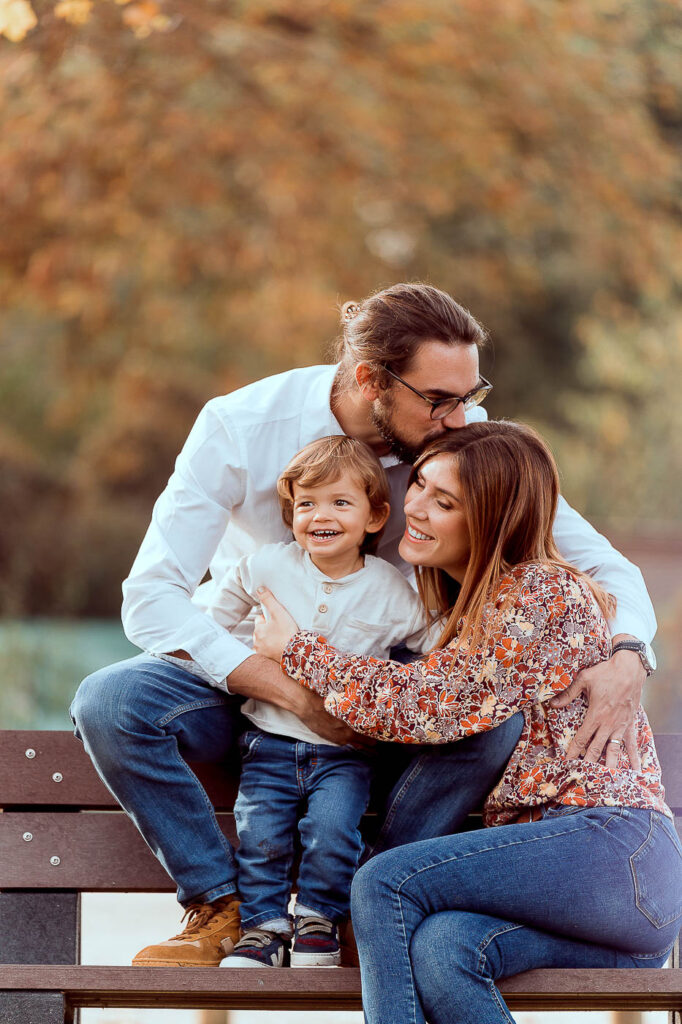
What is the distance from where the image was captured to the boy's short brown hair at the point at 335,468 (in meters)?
2.12

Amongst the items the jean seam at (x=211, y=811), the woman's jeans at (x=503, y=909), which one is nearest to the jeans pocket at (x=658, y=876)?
the woman's jeans at (x=503, y=909)

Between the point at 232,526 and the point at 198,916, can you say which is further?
the point at 232,526

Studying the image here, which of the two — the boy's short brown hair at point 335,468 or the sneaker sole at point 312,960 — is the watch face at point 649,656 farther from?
the sneaker sole at point 312,960

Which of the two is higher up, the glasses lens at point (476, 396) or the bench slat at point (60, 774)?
the glasses lens at point (476, 396)

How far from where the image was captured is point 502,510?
6.45 feet

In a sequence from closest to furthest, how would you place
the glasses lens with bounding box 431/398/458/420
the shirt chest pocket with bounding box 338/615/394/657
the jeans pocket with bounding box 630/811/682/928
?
the jeans pocket with bounding box 630/811/682/928
the shirt chest pocket with bounding box 338/615/394/657
the glasses lens with bounding box 431/398/458/420

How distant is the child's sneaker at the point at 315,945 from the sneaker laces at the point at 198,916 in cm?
15

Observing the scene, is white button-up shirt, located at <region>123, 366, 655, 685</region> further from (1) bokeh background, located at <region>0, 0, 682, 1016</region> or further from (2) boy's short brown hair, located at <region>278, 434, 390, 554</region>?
(1) bokeh background, located at <region>0, 0, 682, 1016</region>

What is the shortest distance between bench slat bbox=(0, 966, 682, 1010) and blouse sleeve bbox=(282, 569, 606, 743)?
1.31 feet

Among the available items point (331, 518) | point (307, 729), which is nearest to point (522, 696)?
point (307, 729)

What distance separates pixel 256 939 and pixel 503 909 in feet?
1.41

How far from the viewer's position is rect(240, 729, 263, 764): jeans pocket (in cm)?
203

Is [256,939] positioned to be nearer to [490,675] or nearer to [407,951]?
[407,951]

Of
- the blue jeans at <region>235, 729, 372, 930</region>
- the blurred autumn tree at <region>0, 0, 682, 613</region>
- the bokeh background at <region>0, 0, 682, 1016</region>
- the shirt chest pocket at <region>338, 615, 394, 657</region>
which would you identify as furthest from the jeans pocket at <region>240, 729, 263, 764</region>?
the blurred autumn tree at <region>0, 0, 682, 613</region>
